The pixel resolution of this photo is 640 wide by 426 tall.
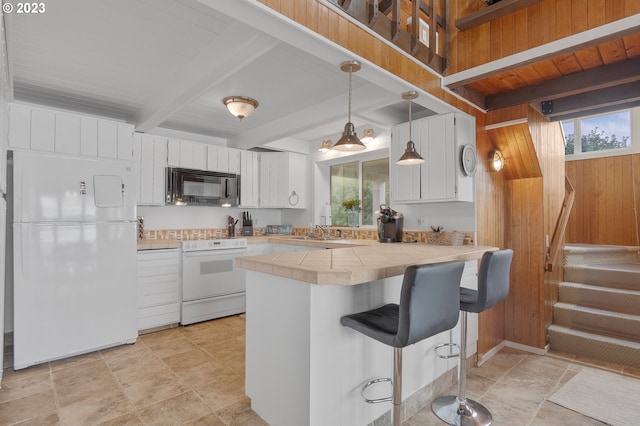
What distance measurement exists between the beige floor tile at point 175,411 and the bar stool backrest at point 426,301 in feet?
4.89

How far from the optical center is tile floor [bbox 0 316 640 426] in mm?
2100

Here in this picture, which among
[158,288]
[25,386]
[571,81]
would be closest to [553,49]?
[571,81]

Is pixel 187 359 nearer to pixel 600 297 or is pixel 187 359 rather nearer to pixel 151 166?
pixel 151 166

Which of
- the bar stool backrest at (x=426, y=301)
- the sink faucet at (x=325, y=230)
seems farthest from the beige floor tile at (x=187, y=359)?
the sink faucet at (x=325, y=230)

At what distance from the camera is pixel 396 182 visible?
136 inches

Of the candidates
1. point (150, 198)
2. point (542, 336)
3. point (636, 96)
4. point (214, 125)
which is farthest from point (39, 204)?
point (636, 96)

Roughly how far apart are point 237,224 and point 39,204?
102 inches

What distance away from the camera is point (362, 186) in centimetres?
471

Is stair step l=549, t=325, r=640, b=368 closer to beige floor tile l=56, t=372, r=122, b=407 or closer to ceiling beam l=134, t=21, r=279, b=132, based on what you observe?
ceiling beam l=134, t=21, r=279, b=132

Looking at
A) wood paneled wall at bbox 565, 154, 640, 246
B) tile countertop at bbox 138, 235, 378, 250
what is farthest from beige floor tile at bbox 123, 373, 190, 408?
wood paneled wall at bbox 565, 154, 640, 246

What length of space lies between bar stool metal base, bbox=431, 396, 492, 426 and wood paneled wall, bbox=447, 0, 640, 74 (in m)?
2.51

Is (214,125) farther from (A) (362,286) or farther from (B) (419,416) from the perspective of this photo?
(B) (419,416)

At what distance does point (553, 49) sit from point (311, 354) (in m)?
2.46

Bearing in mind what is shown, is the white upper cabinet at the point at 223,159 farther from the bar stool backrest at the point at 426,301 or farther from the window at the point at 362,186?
the bar stool backrest at the point at 426,301
